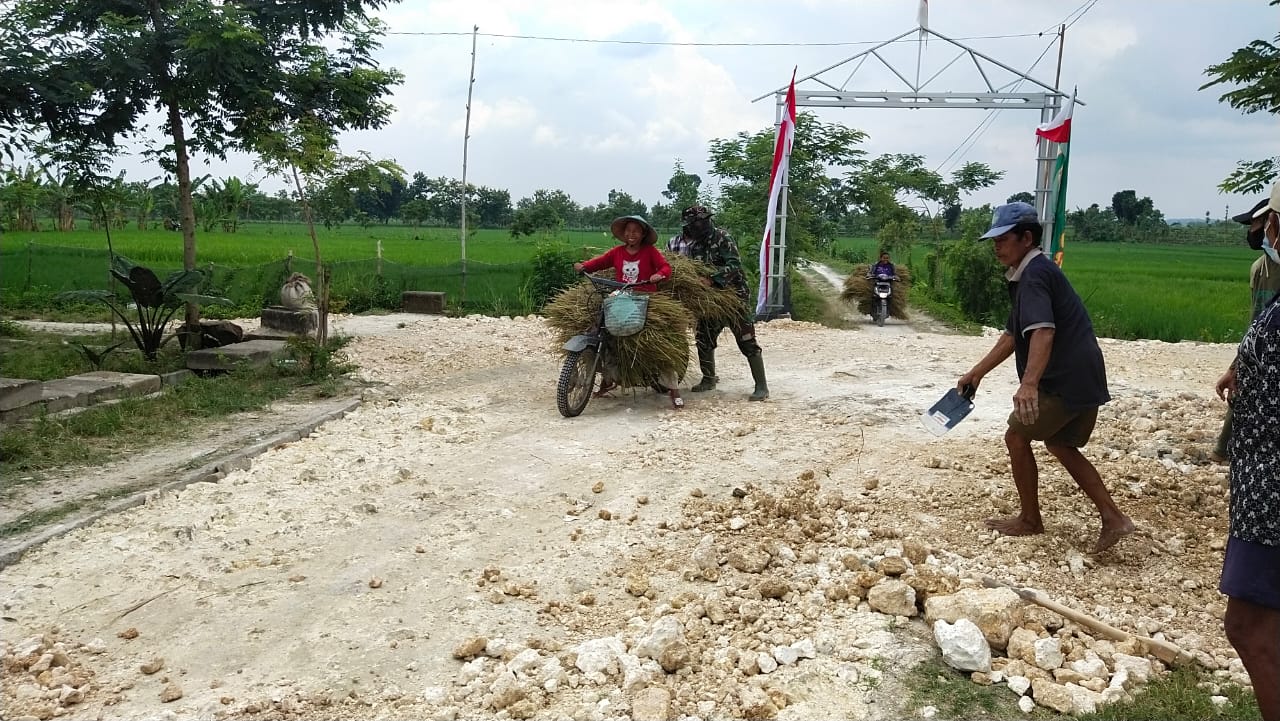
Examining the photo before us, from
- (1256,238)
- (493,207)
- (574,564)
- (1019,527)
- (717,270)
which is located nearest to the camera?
(1256,238)

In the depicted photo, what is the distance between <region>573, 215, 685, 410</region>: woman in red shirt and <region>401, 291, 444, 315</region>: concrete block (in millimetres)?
7715

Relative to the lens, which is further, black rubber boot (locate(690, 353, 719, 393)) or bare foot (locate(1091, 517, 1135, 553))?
black rubber boot (locate(690, 353, 719, 393))

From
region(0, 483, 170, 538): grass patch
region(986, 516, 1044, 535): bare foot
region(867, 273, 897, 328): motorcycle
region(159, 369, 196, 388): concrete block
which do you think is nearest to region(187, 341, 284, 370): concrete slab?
region(159, 369, 196, 388): concrete block

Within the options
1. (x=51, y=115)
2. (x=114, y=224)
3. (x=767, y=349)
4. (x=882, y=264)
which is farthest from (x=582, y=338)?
(x=114, y=224)

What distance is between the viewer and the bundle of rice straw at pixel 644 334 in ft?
22.8

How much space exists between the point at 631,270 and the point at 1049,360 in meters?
3.81

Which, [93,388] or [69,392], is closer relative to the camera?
[69,392]

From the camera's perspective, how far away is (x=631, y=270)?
23.2 ft

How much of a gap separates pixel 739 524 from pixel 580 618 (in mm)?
1163

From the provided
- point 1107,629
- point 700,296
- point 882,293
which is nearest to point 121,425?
point 700,296

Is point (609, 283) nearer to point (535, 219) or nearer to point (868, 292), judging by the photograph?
point (868, 292)

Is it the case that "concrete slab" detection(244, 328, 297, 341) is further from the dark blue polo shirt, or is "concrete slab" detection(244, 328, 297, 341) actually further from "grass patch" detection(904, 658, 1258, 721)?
"grass patch" detection(904, 658, 1258, 721)

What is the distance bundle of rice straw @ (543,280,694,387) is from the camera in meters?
6.95

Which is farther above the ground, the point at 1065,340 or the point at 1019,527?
the point at 1065,340
